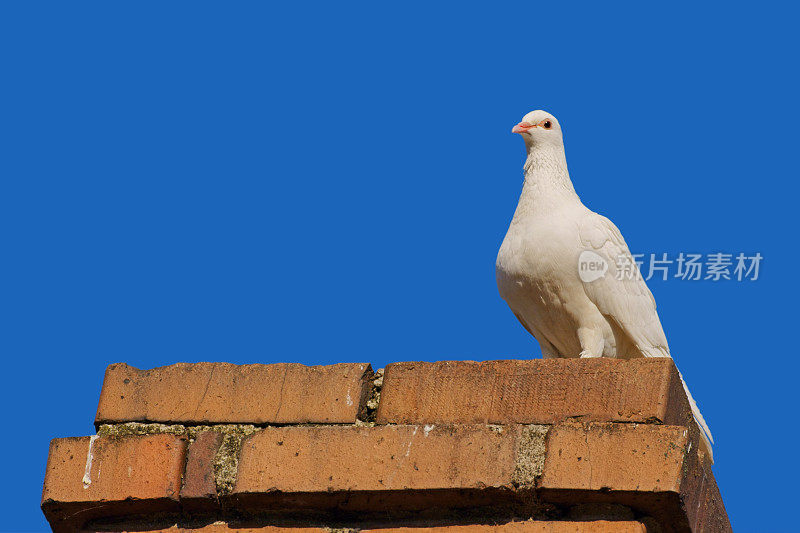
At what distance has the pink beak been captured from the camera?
5695 mm

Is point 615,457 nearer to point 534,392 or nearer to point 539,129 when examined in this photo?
point 534,392

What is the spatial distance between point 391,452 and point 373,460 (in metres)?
0.06

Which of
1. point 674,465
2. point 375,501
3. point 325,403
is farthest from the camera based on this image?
point 325,403

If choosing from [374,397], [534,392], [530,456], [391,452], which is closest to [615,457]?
[530,456]

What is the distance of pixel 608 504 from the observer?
3.30 m

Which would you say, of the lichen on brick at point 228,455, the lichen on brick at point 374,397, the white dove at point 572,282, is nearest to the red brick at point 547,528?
the lichen on brick at point 374,397

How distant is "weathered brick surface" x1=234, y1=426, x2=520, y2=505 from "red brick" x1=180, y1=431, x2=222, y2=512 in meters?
0.11

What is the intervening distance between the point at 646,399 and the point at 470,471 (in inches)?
23.9

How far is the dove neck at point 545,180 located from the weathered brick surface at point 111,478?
7.55ft

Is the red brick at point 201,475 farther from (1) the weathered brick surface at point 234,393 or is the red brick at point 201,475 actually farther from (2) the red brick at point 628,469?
(2) the red brick at point 628,469

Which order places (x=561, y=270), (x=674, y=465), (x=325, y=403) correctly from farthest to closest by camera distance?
(x=561, y=270), (x=325, y=403), (x=674, y=465)

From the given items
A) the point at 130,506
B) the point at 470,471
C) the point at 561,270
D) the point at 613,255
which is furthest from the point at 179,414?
the point at 613,255

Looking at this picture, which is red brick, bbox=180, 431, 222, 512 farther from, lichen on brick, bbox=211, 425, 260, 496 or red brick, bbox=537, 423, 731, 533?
red brick, bbox=537, 423, 731, 533

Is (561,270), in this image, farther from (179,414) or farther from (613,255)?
(179,414)
